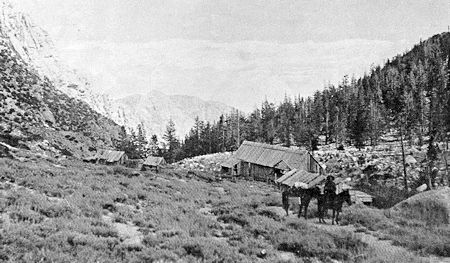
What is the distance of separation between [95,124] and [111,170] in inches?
2763

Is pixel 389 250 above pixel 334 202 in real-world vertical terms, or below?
below

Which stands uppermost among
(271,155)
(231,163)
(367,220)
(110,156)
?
(271,155)

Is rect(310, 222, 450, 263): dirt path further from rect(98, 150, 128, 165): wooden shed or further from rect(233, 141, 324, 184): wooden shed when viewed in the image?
rect(98, 150, 128, 165): wooden shed

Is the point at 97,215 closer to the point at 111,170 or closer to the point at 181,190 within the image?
the point at 181,190

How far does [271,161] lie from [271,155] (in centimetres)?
162

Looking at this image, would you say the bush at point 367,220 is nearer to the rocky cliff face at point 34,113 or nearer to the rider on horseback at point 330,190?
the rider on horseback at point 330,190

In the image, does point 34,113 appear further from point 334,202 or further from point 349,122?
point 349,122

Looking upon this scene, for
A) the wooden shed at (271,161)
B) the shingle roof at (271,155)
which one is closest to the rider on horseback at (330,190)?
the wooden shed at (271,161)

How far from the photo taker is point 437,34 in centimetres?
18612

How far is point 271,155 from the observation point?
181 ft

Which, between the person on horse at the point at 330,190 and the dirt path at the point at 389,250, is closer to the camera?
the dirt path at the point at 389,250

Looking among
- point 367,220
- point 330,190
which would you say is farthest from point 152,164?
point 367,220

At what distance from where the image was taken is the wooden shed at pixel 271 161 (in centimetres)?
4972

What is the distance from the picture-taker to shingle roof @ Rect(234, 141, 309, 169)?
4998 centimetres
